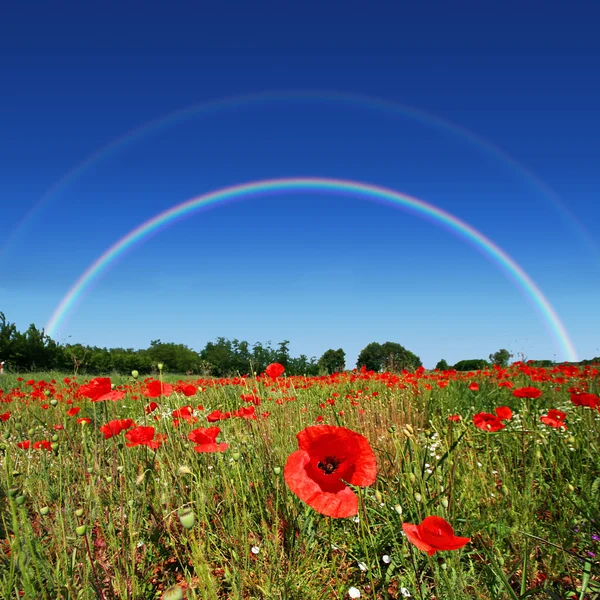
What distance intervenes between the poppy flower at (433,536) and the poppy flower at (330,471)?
17cm

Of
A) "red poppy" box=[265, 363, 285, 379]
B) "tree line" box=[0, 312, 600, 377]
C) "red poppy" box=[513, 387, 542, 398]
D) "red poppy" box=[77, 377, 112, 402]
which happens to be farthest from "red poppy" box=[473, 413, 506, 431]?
"tree line" box=[0, 312, 600, 377]

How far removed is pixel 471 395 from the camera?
6.20 metres

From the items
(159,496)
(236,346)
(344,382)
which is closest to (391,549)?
(159,496)

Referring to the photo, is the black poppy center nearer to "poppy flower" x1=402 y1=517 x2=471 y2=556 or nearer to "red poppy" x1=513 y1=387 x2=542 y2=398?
"poppy flower" x1=402 y1=517 x2=471 y2=556

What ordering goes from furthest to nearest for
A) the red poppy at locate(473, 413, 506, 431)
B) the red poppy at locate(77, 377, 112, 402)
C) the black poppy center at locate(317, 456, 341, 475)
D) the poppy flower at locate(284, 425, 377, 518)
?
1. the red poppy at locate(473, 413, 506, 431)
2. the red poppy at locate(77, 377, 112, 402)
3. the black poppy center at locate(317, 456, 341, 475)
4. the poppy flower at locate(284, 425, 377, 518)

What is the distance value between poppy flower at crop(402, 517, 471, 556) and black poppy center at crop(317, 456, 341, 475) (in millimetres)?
297

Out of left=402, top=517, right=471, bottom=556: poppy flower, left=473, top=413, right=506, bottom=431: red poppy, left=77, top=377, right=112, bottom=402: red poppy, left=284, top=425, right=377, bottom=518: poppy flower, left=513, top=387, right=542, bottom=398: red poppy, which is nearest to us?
left=402, top=517, right=471, bottom=556: poppy flower

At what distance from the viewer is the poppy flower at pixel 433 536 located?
3.26 ft

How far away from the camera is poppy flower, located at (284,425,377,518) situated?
1172mm

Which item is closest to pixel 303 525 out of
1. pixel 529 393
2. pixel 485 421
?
pixel 485 421

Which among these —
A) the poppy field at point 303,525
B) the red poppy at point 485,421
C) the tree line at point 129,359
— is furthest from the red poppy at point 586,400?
the tree line at point 129,359

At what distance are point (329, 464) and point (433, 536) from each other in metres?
0.38

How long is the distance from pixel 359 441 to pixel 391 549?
1637mm

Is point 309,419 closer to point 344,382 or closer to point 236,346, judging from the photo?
point 344,382
